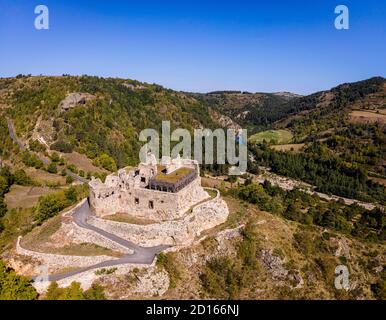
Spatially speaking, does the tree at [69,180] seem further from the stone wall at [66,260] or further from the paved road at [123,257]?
the stone wall at [66,260]

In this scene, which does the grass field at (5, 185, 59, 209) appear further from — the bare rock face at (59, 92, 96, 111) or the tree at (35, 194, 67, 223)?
the bare rock face at (59, 92, 96, 111)

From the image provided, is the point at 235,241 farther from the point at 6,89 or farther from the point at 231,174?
the point at 6,89

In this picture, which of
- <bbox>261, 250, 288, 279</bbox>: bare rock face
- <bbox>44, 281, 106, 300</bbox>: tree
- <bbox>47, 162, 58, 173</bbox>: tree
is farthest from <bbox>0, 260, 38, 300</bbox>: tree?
<bbox>47, 162, 58, 173</bbox>: tree

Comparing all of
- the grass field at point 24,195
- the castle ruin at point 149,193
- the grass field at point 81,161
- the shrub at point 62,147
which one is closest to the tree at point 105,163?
the grass field at point 81,161

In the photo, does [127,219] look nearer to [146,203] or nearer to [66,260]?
[146,203]

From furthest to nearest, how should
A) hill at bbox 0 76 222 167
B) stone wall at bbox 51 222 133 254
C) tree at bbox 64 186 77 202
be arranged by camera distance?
hill at bbox 0 76 222 167, tree at bbox 64 186 77 202, stone wall at bbox 51 222 133 254

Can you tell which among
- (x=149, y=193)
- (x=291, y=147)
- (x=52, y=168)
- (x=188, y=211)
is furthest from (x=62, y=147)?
(x=291, y=147)

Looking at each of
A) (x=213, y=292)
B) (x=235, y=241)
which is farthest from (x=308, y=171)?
(x=213, y=292)

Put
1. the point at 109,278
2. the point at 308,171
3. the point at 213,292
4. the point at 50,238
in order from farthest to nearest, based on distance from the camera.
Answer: the point at 308,171
the point at 50,238
the point at 213,292
the point at 109,278
